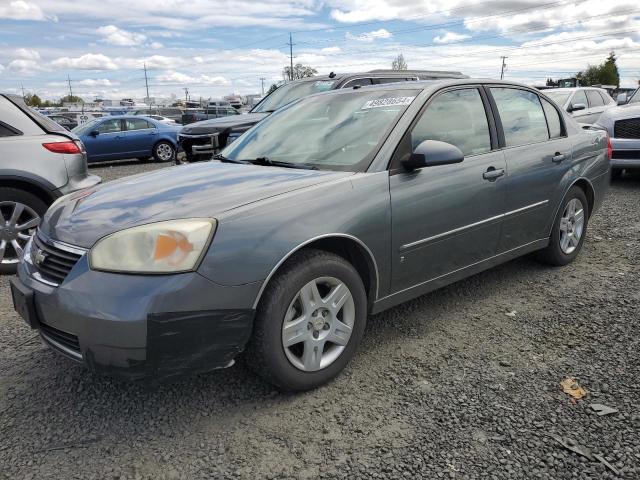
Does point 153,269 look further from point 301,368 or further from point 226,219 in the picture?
point 301,368

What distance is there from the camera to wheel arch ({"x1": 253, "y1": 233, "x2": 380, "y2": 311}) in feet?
8.79

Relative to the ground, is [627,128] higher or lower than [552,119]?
lower

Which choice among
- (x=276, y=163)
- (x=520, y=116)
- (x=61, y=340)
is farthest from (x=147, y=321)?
(x=520, y=116)

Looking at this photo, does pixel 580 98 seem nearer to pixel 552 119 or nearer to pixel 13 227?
pixel 552 119

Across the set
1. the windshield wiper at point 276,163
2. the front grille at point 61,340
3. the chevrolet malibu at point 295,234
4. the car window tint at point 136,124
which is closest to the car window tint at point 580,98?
the chevrolet malibu at point 295,234

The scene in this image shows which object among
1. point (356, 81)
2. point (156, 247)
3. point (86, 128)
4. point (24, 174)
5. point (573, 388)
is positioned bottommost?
point (573, 388)

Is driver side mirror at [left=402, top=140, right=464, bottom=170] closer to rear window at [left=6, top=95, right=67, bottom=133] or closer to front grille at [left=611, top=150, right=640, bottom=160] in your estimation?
rear window at [left=6, top=95, right=67, bottom=133]

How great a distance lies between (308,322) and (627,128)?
7.84 meters

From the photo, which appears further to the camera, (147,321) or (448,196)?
(448,196)

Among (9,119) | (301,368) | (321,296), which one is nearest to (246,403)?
(301,368)

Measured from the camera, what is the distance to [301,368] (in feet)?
8.74

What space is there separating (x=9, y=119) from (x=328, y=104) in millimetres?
3134

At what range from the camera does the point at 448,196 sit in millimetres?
3279

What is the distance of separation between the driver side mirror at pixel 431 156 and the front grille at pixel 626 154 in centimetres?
669
